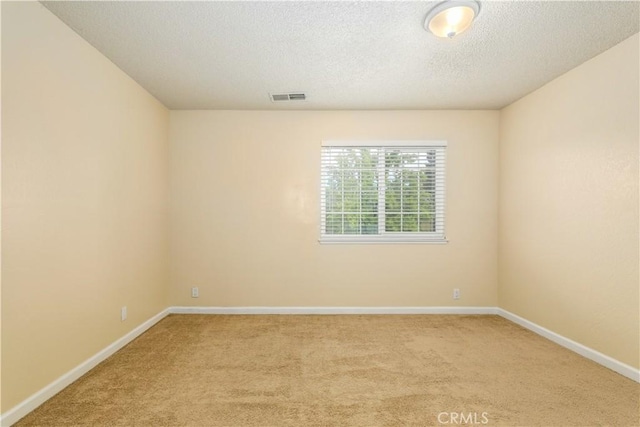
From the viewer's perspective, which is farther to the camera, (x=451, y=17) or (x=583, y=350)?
(x=583, y=350)

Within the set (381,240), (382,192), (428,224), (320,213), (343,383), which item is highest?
(382,192)

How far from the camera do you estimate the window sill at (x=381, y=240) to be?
414cm

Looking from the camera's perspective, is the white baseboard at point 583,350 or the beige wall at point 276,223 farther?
the beige wall at point 276,223

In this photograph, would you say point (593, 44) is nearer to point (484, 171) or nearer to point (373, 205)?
point (484, 171)

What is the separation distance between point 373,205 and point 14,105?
11.4ft

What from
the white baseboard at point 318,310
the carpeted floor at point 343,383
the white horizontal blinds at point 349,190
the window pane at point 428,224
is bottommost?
the carpeted floor at point 343,383

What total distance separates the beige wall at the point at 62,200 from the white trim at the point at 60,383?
4cm

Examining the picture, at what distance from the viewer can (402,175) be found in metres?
4.17

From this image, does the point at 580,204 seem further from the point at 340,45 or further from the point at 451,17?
the point at 340,45

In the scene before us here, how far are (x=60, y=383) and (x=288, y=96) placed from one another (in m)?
3.29

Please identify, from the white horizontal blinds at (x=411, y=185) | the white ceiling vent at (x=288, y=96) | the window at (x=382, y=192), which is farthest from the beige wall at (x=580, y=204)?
the white ceiling vent at (x=288, y=96)

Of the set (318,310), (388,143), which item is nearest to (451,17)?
(388,143)

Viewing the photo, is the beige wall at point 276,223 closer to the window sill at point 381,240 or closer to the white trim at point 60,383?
the window sill at point 381,240

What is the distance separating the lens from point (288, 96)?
3.64 metres
